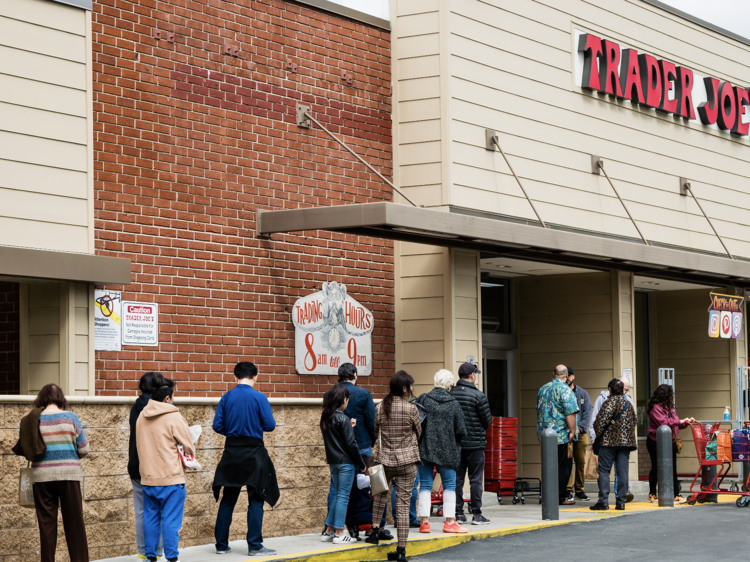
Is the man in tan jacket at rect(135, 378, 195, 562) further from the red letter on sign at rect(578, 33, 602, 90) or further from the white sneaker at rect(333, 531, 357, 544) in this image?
the red letter on sign at rect(578, 33, 602, 90)

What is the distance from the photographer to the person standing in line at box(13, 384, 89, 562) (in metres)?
9.09

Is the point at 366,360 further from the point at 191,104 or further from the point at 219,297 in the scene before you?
the point at 191,104

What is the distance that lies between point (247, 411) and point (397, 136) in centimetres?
623

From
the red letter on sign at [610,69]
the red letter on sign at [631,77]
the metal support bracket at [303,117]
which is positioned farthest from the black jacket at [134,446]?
the red letter on sign at [631,77]

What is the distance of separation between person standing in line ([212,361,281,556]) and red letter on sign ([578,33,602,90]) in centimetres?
934

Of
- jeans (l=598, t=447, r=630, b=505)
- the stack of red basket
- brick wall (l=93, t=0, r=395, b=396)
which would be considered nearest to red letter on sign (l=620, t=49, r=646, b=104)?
brick wall (l=93, t=0, r=395, b=396)

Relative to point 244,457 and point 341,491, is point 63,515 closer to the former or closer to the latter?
point 244,457

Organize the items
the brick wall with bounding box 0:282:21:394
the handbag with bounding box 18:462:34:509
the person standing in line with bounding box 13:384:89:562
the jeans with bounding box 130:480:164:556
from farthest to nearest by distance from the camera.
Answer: the brick wall with bounding box 0:282:21:394 < the jeans with bounding box 130:480:164:556 < the handbag with bounding box 18:462:34:509 < the person standing in line with bounding box 13:384:89:562

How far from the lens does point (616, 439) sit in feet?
46.1

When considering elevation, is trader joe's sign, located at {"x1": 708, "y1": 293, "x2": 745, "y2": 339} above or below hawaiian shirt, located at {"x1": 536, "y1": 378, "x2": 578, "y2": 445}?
above

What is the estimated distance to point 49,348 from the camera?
11.3 m

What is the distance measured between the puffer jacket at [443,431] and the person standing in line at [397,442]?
70 cm

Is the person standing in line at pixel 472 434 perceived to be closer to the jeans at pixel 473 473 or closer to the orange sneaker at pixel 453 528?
the jeans at pixel 473 473

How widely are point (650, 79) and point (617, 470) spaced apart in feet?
25.6
